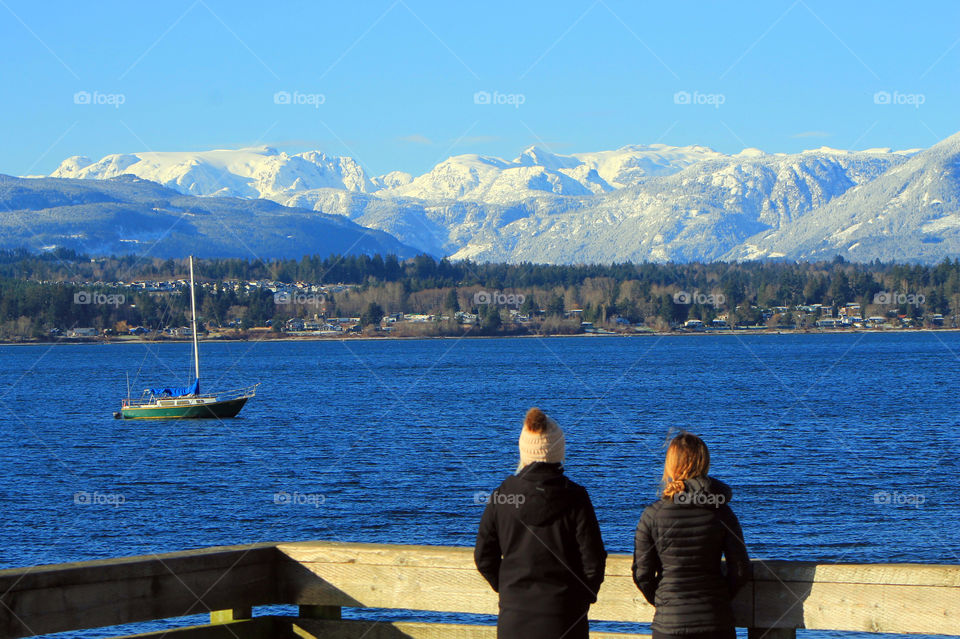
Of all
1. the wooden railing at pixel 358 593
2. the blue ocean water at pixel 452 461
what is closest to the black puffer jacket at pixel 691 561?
the wooden railing at pixel 358 593

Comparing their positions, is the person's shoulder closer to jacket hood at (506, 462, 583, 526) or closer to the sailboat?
jacket hood at (506, 462, 583, 526)

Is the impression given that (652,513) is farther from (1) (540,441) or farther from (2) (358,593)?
(2) (358,593)

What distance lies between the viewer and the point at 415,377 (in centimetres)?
13312

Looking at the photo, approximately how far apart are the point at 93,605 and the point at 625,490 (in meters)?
37.3

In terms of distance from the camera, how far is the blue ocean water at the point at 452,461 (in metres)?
34.7

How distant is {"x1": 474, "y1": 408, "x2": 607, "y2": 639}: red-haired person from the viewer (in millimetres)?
5820

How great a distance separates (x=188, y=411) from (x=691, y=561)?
8207 cm

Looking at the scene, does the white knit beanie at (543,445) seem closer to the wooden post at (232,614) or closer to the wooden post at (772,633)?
the wooden post at (772,633)

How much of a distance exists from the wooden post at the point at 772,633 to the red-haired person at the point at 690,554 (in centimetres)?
12

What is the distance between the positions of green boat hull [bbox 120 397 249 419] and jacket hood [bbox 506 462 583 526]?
78617mm

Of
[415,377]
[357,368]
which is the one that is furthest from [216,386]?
[357,368]

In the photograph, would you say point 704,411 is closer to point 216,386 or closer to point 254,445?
point 254,445
